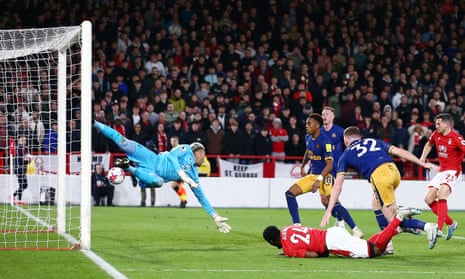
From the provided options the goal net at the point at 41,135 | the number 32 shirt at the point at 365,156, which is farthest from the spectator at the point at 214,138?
the number 32 shirt at the point at 365,156

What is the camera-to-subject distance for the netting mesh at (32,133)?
45.6 feet

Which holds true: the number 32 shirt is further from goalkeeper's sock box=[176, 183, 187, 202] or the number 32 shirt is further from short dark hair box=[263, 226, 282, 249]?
goalkeeper's sock box=[176, 183, 187, 202]

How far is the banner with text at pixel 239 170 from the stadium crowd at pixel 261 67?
0.45 metres

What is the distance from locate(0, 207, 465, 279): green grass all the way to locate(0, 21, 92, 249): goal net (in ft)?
2.85

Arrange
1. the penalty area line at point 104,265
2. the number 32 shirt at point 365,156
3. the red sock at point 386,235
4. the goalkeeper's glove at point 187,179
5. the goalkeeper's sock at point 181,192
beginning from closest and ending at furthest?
the penalty area line at point 104,265
the red sock at point 386,235
the number 32 shirt at point 365,156
the goalkeeper's glove at point 187,179
the goalkeeper's sock at point 181,192

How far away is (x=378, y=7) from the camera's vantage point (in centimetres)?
3188

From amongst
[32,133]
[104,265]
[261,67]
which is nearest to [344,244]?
[104,265]

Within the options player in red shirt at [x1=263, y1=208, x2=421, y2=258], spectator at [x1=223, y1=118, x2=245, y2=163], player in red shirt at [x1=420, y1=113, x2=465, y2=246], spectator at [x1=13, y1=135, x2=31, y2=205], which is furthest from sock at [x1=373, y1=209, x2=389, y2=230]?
spectator at [x1=223, y1=118, x2=245, y2=163]

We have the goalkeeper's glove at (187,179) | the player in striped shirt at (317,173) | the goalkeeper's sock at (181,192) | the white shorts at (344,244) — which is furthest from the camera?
the goalkeeper's sock at (181,192)

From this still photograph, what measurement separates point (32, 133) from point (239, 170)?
25.9 ft

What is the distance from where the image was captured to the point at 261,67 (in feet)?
91.9

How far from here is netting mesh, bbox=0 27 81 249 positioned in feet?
45.6

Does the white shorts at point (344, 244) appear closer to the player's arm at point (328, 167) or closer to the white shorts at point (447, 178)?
the player's arm at point (328, 167)

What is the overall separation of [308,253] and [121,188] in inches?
591
